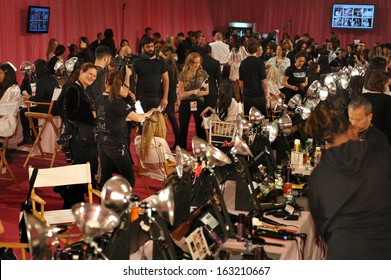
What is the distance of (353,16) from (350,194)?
68.5 ft

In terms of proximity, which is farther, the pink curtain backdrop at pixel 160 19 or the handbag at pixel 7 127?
the pink curtain backdrop at pixel 160 19

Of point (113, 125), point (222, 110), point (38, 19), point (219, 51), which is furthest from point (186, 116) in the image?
point (38, 19)

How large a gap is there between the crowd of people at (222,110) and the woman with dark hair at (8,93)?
0.4 inches

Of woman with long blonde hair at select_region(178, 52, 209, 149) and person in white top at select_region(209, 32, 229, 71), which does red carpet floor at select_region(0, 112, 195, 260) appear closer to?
woman with long blonde hair at select_region(178, 52, 209, 149)

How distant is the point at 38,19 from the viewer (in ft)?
46.8

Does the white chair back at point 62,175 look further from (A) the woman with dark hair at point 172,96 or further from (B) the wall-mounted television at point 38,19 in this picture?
(B) the wall-mounted television at point 38,19

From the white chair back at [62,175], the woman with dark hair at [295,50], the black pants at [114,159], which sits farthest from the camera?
the woman with dark hair at [295,50]

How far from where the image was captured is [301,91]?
9.75m

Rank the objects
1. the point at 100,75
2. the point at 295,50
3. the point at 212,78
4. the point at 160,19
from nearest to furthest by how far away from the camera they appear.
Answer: the point at 100,75, the point at 212,78, the point at 295,50, the point at 160,19

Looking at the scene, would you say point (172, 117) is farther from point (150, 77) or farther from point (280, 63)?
point (280, 63)

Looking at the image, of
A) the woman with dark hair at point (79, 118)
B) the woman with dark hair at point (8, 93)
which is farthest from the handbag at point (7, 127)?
the woman with dark hair at point (79, 118)

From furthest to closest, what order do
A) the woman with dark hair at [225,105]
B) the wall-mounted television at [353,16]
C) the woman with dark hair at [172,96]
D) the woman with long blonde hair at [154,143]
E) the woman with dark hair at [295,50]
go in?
1. the wall-mounted television at [353,16]
2. the woman with dark hair at [295,50]
3. the woman with dark hair at [172,96]
4. the woman with dark hair at [225,105]
5. the woman with long blonde hair at [154,143]

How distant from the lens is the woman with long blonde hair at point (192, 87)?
8.79 metres
